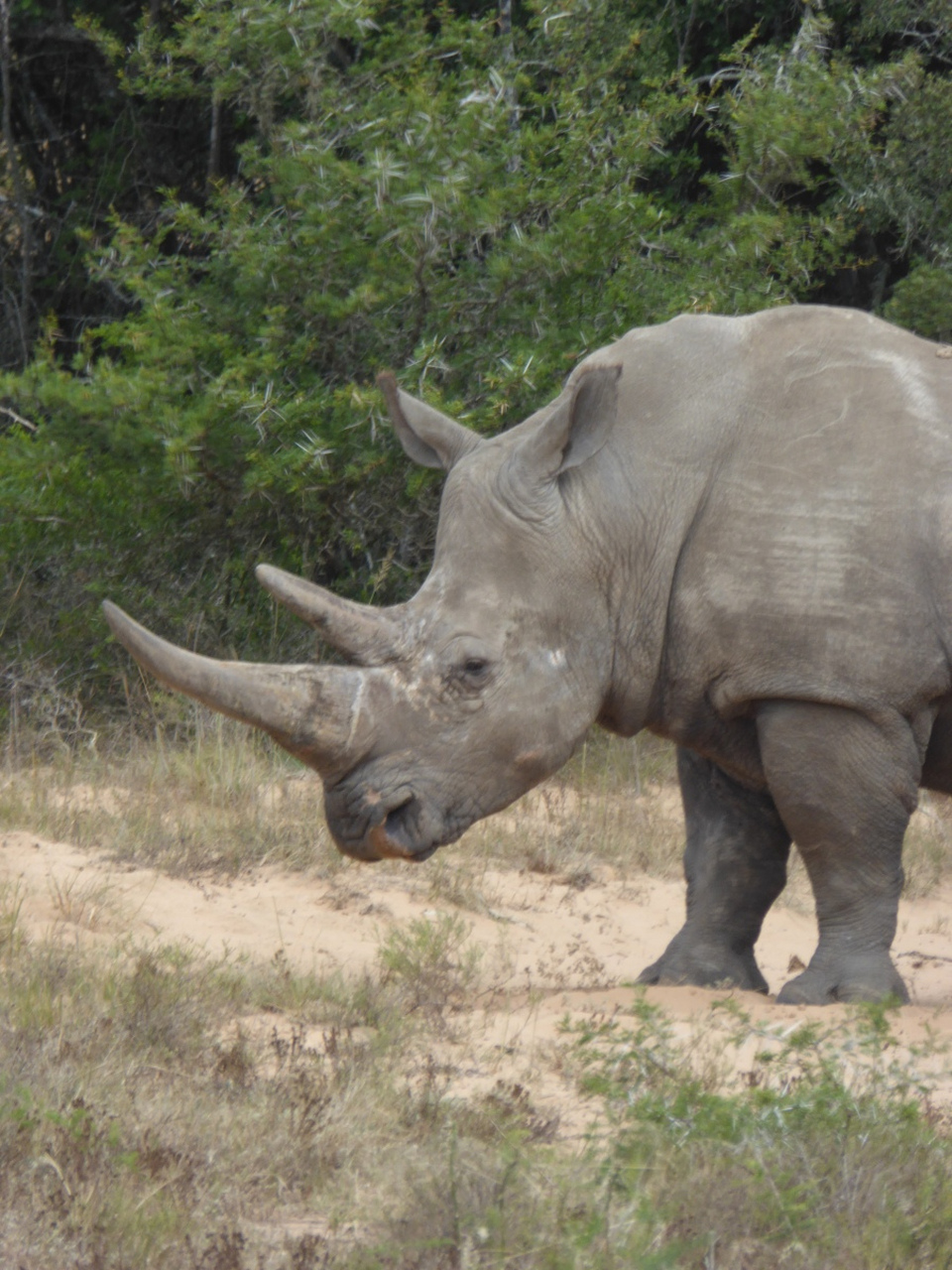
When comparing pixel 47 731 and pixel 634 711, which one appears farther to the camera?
pixel 47 731

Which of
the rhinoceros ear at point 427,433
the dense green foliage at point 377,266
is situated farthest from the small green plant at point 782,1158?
the dense green foliage at point 377,266

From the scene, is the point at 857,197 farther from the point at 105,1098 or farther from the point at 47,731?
the point at 105,1098

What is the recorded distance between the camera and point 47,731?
9.52 meters

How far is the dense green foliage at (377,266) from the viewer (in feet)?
33.1

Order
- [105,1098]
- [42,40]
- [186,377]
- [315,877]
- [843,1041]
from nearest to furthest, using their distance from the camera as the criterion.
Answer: [105,1098]
[843,1041]
[315,877]
[186,377]
[42,40]

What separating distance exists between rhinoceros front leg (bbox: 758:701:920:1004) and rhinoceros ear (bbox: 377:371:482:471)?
140 centimetres

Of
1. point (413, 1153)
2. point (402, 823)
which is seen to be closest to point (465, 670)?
point (402, 823)

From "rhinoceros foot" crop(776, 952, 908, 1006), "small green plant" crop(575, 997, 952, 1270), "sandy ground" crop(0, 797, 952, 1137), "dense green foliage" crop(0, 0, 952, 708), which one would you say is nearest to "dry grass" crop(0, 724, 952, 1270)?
"small green plant" crop(575, 997, 952, 1270)

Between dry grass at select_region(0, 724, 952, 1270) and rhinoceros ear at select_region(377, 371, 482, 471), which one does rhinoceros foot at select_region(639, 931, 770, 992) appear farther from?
rhinoceros ear at select_region(377, 371, 482, 471)

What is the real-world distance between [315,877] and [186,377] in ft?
11.5

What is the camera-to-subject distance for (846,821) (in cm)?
583

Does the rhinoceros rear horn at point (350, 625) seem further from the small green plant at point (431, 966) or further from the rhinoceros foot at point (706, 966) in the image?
the rhinoceros foot at point (706, 966)

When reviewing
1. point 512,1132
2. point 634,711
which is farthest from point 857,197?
point 512,1132

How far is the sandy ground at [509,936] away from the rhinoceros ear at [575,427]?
1688mm
